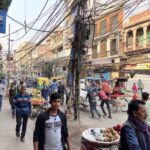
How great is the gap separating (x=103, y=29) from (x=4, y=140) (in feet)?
126

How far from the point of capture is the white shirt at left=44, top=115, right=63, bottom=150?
5.11m

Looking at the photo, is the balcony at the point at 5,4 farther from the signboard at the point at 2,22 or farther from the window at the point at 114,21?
the window at the point at 114,21

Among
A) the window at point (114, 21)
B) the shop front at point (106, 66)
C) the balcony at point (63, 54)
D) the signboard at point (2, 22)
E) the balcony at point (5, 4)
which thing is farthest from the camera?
the balcony at point (63, 54)

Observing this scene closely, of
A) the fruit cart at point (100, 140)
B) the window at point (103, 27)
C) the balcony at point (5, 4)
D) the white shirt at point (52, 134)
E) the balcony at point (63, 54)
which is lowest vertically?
the fruit cart at point (100, 140)

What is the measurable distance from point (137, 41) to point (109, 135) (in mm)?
34006

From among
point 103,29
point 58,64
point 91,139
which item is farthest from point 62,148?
point 58,64

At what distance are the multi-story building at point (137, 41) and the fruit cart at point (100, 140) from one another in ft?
91.3

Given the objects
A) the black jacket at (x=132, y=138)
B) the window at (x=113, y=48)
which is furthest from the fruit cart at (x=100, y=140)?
the window at (x=113, y=48)

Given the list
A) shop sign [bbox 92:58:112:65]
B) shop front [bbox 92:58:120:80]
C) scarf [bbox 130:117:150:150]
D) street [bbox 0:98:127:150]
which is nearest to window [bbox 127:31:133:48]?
shop front [bbox 92:58:120:80]

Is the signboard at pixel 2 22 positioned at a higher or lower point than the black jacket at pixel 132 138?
higher

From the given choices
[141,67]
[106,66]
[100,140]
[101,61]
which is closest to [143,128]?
[100,140]

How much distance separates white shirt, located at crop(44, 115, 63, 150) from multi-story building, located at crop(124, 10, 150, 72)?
29.7 metres

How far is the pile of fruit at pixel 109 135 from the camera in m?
A: 6.62

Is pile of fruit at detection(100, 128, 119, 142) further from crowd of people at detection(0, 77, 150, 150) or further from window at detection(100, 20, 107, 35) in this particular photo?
window at detection(100, 20, 107, 35)
